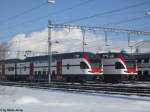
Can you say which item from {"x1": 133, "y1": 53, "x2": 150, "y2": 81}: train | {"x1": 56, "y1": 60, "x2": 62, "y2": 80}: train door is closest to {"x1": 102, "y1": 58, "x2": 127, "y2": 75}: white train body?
{"x1": 56, "y1": 60, "x2": 62, "y2": 80}: train door

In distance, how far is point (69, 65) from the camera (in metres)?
43.5

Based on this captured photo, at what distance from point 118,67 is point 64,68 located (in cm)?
645

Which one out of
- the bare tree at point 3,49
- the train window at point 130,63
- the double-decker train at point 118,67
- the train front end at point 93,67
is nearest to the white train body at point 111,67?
the double-decker train at point 118,67

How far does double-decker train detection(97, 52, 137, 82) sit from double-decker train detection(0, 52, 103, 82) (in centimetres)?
221

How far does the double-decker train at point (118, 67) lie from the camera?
1740 inches

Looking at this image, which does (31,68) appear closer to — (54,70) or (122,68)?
(54,70)

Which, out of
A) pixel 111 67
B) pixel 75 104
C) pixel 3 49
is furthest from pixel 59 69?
pixel 3 49

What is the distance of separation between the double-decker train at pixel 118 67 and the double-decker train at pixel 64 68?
2214 millimetres

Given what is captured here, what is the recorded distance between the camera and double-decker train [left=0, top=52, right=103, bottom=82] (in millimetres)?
41875

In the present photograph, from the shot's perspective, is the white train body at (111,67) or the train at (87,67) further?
the white train body at (111,67)

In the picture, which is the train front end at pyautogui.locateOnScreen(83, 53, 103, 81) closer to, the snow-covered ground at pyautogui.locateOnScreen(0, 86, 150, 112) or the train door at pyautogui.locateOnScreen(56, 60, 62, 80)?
the train door at pyautogui.locateOnScreen(56, 60, 62, 80)

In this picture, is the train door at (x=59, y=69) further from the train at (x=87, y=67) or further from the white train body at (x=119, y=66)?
the white train body at (x=119, y=66)

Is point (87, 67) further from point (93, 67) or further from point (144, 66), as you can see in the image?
point (144, 66)

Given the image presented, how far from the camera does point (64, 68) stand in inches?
1748
